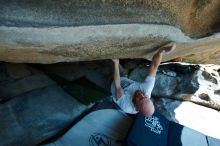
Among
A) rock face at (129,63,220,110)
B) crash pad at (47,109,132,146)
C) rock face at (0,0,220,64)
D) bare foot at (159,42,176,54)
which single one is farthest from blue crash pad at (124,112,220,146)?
rock face at (0,0,220,64)

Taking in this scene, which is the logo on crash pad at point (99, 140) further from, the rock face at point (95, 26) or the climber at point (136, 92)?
the rock face at point (95, 26)

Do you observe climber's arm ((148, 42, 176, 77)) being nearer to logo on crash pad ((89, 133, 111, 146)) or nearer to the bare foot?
the bare foot

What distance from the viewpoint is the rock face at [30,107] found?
1892 mm

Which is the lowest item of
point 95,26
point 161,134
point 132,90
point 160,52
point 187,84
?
point 161,134

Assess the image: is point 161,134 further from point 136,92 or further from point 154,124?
point 136,92

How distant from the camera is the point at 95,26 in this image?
39.4 inches

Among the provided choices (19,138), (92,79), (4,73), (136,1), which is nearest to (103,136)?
(92,79)

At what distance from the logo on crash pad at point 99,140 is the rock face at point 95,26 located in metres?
0.83

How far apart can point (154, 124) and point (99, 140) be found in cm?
38

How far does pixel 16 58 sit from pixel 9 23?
0.39 metres

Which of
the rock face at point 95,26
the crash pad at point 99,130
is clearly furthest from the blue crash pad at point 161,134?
the rock face at point 95,26

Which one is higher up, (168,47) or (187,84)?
(168,47)

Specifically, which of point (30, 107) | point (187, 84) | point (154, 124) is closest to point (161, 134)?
point (154, 124)

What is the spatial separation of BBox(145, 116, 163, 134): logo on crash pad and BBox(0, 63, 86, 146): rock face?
412 mm
